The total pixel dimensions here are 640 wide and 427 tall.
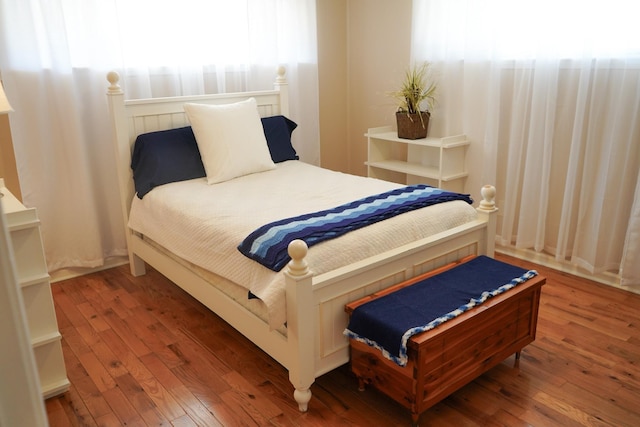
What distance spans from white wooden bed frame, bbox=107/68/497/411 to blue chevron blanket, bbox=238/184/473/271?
147mm

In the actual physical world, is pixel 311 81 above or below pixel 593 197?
above

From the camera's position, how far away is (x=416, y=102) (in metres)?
3.83

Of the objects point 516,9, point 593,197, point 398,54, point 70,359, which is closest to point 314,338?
point 70,359

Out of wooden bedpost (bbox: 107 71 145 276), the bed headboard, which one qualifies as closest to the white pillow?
the bed headboard

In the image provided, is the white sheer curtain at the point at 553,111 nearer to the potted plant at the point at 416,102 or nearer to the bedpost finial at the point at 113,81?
the potted plant at the point at 416,102

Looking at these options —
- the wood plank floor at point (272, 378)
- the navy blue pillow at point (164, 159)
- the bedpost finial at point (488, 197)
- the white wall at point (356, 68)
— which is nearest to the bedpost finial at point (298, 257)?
the wood plank floor at point (272, 378)

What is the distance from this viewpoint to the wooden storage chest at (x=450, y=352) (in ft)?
6.24

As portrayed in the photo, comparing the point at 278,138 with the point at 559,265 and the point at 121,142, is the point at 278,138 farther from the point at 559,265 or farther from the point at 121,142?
the point at 559,265

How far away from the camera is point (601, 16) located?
9.75ft

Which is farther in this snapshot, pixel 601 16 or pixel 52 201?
pixel 52 201

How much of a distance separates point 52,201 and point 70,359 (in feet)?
3.96

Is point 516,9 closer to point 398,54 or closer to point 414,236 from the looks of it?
point 398,54

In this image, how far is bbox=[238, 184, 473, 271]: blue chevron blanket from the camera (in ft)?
6.91

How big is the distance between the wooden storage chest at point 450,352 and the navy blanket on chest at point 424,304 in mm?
30
